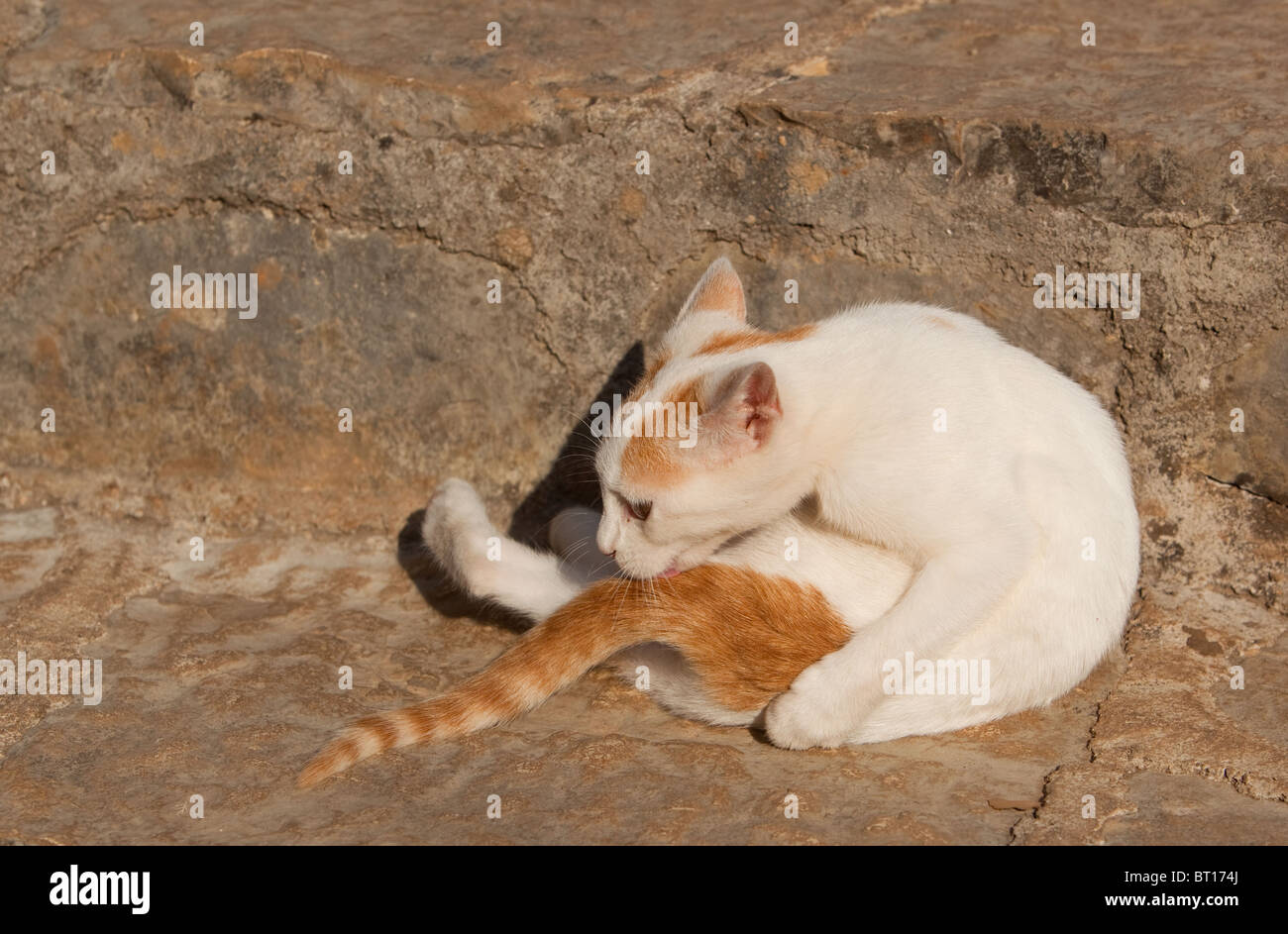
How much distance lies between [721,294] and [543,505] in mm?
1008

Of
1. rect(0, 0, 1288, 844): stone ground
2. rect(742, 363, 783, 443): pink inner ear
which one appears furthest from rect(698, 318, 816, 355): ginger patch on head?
rect(0, 0, 1288, 844): stone ground

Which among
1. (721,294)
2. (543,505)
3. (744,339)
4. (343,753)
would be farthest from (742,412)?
(543,505)

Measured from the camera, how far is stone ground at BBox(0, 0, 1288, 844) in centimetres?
339

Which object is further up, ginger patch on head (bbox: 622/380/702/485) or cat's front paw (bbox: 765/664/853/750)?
ginger patch on head (bbox: 622/380/702/485)

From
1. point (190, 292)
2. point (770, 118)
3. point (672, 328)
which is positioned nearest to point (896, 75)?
point (770, 118)

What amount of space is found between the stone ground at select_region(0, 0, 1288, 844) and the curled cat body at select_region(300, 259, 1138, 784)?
5.3 inches

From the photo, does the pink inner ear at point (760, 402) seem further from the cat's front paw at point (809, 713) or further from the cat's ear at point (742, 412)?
the cat's front paw at point (809, 713)

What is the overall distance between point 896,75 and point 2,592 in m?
3.04

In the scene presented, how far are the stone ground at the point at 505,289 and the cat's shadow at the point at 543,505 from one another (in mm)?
12

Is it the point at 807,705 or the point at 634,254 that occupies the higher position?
the point at 634,254

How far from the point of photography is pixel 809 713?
2961mm

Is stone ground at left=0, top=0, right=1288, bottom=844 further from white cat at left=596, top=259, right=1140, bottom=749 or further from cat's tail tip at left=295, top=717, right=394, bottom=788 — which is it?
white cat at left=596, top=259, right=1140, bottom=749

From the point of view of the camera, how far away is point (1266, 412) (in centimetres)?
361

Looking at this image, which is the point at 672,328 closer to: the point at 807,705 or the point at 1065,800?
the point at 807,705
